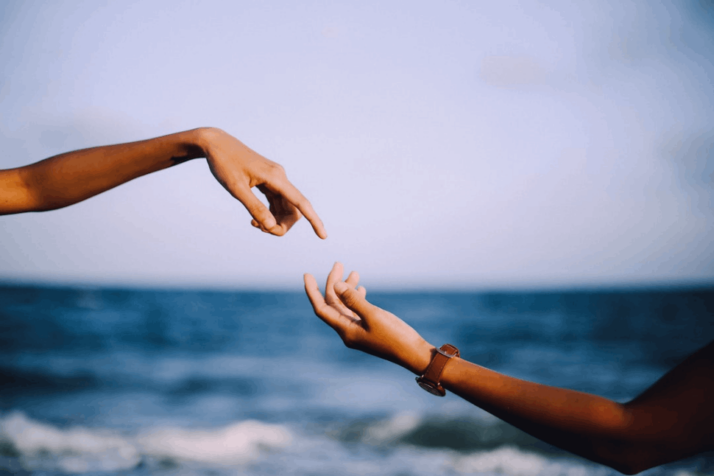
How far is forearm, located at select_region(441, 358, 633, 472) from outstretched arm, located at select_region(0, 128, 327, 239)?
678 mm

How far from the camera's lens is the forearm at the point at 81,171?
164 cm

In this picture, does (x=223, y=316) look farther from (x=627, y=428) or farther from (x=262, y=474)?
(x=627, y=428)

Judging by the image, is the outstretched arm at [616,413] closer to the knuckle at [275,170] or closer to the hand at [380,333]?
the hand at [380,333]

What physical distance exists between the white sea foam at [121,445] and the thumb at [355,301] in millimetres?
7011

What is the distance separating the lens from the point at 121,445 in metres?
8.14

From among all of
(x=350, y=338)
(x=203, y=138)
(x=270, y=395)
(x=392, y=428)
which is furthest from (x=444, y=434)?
(x=203, y=138)

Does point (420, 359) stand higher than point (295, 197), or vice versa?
point (295, 197)

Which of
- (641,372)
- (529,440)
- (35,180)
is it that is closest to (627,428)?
(35,180)

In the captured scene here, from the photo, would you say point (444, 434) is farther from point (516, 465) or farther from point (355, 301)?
point (355, 301)

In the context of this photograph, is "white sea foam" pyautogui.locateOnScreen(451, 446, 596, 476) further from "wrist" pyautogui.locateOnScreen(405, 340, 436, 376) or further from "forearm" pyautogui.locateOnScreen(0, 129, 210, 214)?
"forearm" pyautogui.locateOnScreen(0, 129, 210, 214)

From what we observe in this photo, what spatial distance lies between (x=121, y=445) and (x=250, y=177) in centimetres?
829

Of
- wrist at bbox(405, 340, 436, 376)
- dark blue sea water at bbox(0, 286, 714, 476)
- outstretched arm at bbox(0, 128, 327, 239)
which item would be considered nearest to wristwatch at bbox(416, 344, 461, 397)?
wrist at bbox(405, 340, 436, 376)

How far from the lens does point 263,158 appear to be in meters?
1.56

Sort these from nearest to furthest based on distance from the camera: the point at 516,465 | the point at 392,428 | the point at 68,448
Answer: the point at 68,448
the point at 516,465
the point at 392,428
